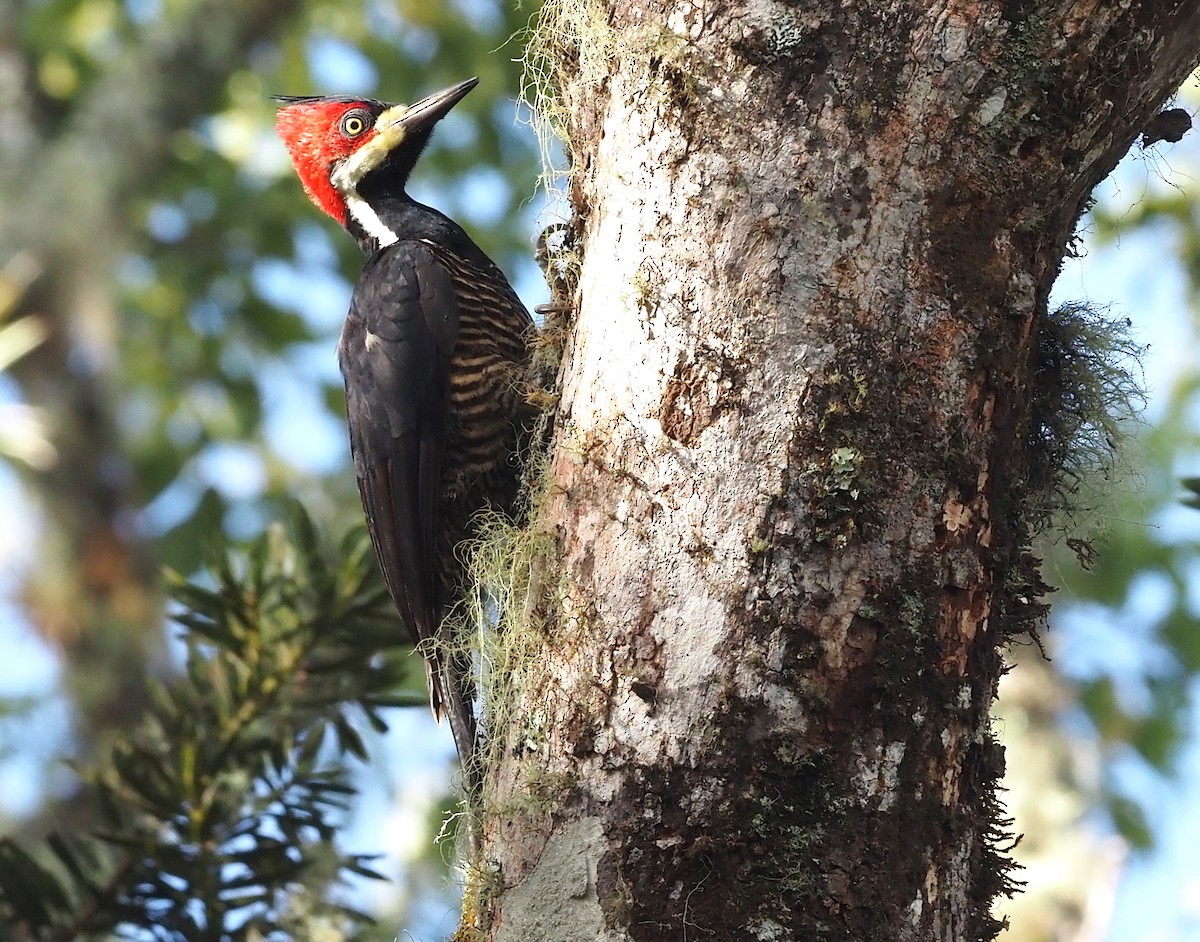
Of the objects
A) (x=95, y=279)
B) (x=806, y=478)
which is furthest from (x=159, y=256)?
(x=806, y=478)

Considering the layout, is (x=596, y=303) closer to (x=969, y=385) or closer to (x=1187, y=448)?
(x=969, y=385)

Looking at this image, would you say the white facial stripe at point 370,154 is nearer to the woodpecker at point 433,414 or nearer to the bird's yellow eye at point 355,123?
the bird's yellow eye at point 355,123

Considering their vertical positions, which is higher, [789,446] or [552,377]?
[552,377]

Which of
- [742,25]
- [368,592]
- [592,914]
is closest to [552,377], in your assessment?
[368,592]

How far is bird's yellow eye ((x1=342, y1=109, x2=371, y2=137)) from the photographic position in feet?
11.5

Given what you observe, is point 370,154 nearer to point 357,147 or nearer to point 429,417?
point 357,147

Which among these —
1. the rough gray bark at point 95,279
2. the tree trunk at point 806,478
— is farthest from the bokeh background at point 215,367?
the tree trunk at point 806,478

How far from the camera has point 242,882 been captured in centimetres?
244

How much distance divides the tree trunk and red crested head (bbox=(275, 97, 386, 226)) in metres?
1.93

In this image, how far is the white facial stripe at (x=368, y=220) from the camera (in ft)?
10.6

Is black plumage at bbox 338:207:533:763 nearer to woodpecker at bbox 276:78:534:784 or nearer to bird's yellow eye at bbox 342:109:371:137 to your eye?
woodpecker at bbox 276:78:534:784

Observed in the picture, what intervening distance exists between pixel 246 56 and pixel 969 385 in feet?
17.3

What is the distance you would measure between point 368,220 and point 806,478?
212 centimetres

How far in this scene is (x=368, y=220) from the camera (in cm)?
338
